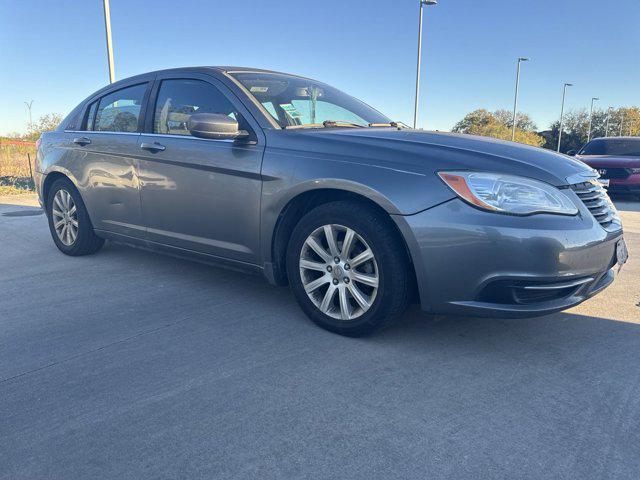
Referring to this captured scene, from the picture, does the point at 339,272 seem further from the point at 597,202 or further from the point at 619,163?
the point at 619,163

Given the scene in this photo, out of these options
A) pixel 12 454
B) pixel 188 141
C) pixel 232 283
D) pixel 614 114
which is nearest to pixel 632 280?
pixel 232 283

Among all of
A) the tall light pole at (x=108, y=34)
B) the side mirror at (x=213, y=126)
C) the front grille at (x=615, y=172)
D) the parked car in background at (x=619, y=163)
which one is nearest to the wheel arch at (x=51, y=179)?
the side mirror at (x=213, y=126)

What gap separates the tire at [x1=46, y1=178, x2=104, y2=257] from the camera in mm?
4836

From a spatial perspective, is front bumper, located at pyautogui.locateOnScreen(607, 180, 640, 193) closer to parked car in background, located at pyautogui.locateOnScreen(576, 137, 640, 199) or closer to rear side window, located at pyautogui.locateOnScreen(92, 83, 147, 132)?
parked car in background, located at pyautogui.locateOnScreen(576, 137, 640, 199)

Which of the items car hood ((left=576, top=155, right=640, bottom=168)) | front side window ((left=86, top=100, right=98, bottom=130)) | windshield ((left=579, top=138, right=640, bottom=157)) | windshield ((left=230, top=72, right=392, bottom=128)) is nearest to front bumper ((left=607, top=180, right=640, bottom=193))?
car hood ((left=576, top=155, right=640, bottom=168))

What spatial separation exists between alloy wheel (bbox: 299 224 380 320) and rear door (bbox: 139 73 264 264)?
1.50ft

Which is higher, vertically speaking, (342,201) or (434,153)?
Result: (434,153)

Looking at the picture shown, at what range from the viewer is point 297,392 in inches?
96.0

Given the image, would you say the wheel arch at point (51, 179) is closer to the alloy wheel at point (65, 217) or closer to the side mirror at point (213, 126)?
the alloy wheel at point (65, 217)

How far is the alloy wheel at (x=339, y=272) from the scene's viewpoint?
2943 mm

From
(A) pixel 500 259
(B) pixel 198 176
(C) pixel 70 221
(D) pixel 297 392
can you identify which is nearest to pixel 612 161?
(A) pixel 500 259

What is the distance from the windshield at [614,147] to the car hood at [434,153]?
9970 mm

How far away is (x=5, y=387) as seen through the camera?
249 cm

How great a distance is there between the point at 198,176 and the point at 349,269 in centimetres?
136
